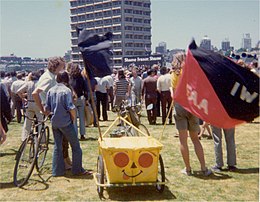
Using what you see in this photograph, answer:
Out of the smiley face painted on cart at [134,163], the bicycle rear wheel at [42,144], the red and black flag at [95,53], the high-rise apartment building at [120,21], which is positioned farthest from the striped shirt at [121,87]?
the high-rise apartment building at [120,21]

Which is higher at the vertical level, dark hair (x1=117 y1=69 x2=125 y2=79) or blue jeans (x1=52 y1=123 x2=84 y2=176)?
dark hair (x1=117 y1=69 x2=125 y2=79)

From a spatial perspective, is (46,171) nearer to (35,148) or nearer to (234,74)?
(35,148)

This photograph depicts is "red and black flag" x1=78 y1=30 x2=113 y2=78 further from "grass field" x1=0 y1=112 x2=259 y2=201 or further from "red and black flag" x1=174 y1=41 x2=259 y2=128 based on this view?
"grass field" x1=0 y1=112 x2=259 y2=201

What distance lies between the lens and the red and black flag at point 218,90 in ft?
13.5

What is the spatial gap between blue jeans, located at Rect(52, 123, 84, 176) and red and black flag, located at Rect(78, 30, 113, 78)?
3.71 ft

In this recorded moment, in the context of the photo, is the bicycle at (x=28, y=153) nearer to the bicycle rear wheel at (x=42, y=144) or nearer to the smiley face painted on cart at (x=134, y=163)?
the bicycle rear wheel at (x=42, y=144)

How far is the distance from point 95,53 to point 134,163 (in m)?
1.74

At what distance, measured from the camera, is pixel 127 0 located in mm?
132500

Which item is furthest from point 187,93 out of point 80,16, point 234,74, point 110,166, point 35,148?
point 80,16

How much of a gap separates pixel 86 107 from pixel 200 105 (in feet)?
17.9

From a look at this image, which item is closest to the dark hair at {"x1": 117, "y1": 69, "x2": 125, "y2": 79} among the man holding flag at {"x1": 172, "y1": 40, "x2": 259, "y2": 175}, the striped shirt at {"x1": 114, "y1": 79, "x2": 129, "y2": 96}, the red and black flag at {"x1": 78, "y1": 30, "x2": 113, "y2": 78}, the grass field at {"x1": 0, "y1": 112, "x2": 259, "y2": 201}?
the striped shirt at {"x1": 114, "y1": 79, "x2": 129, "y2": 96}

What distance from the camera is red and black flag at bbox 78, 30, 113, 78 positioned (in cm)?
566

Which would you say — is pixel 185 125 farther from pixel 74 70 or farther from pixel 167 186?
pixel 74 70

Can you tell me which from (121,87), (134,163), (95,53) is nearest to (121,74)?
(121,87)
